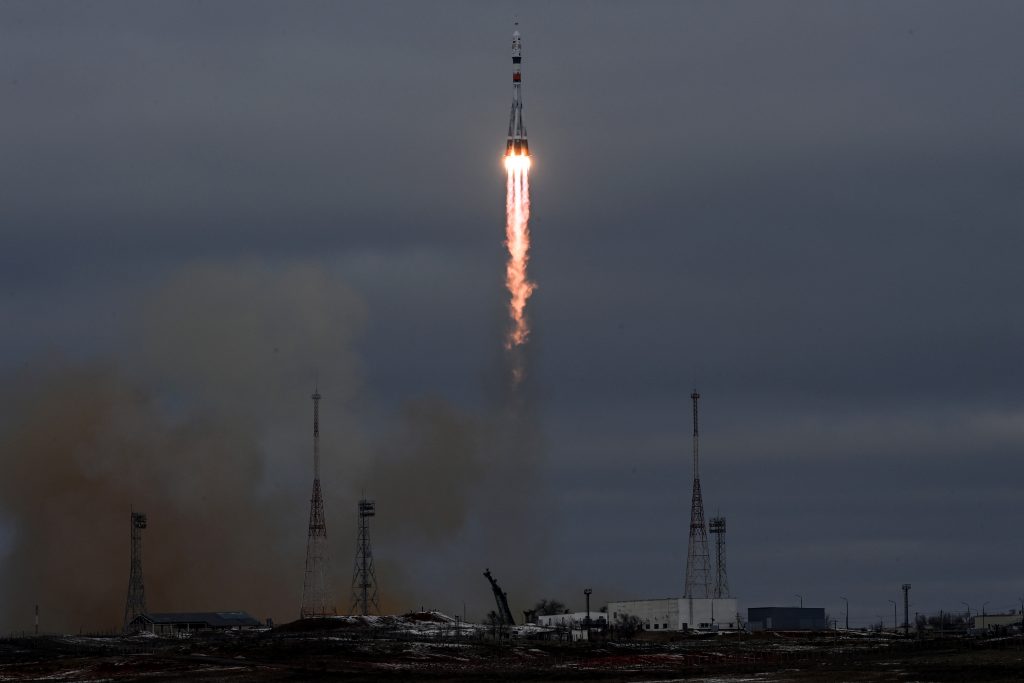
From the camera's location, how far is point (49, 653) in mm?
191750

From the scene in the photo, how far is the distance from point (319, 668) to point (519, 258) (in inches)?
2203

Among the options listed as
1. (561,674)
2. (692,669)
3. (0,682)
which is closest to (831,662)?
(692,669)

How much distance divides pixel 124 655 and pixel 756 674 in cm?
6790

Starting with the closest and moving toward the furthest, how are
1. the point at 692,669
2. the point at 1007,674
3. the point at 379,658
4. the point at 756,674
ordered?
the point at 1007,674 → the point at 756,674 → the point at 692,669 → the point at 379,658

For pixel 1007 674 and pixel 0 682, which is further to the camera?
pixel 0 682

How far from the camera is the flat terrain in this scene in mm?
141000

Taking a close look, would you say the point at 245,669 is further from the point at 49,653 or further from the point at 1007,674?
the point at 1007,674

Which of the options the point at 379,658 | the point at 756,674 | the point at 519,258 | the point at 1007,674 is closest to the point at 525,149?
the point at 519,258

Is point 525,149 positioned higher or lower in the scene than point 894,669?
higher

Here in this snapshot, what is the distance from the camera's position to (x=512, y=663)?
17075 centimetres

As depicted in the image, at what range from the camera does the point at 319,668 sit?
157375 millimetres

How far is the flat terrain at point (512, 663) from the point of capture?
5551 inches

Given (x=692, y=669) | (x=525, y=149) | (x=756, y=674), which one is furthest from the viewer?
(x=525, y=149)

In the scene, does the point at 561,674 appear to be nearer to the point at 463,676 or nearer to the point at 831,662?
the point at 463,676
